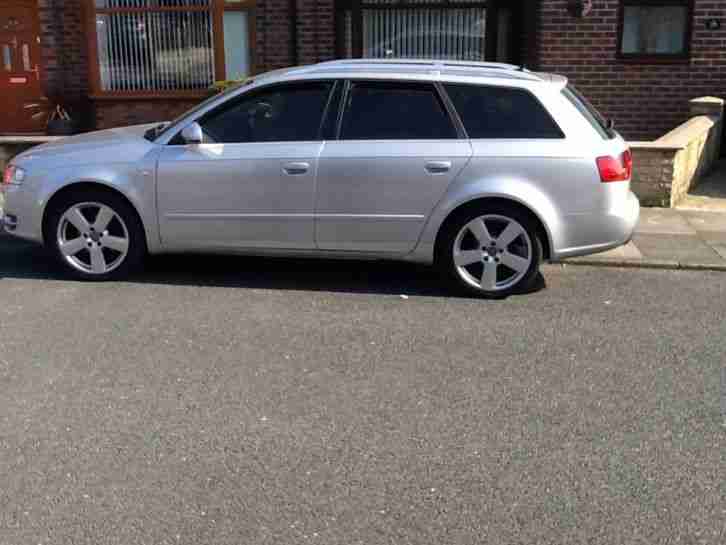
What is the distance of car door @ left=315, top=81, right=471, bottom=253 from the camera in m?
6.32

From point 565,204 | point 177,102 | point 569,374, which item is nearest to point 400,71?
point 565,204

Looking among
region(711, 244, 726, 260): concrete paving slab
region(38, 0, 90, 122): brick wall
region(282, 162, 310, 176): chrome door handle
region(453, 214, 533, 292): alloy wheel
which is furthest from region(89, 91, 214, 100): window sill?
region(711, 244, 726, 260): concrete paving slab

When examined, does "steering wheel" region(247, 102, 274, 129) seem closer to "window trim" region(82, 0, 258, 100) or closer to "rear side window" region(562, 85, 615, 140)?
"rear side window" region(562, 85, 615, 140)

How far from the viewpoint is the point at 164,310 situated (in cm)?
606

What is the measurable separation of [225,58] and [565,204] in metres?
7.62

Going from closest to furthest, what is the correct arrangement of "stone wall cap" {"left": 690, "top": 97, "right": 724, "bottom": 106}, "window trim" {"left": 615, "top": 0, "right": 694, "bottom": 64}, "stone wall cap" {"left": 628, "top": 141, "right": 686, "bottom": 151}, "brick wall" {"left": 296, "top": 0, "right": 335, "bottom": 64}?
1. "stone wall cap" {"left": 628, "top": 141, "right": 686, "bottom": 151}
2. "stone wall cap" {"left": 690, "top": 97, "right": 724, "bottom": 106}
3. "window trim" {"left": 615, "top": 0, "right": 694, "bottom": 64}
4. "brick wall" {"left": 296, "top": 0, "right": 335, "bottom": 64}

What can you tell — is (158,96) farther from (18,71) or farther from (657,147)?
(657,147)

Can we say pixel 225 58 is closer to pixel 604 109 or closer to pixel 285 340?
pixel 604 109

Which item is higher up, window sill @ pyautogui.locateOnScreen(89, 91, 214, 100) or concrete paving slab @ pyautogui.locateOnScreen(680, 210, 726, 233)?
window sill @ pyautogui.locateOnScreen(89, 91, 214, 100)

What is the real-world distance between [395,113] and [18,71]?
9142mm

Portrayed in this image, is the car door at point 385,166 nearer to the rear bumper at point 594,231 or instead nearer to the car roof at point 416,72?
the car roof at point 416,72

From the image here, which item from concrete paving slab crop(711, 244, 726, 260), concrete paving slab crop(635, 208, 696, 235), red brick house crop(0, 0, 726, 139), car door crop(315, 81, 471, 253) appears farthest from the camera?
red brick house crop(0, 0, 726, 139)

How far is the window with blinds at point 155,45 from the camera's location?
12562mm

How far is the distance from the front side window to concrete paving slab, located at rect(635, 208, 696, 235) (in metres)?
3.34
